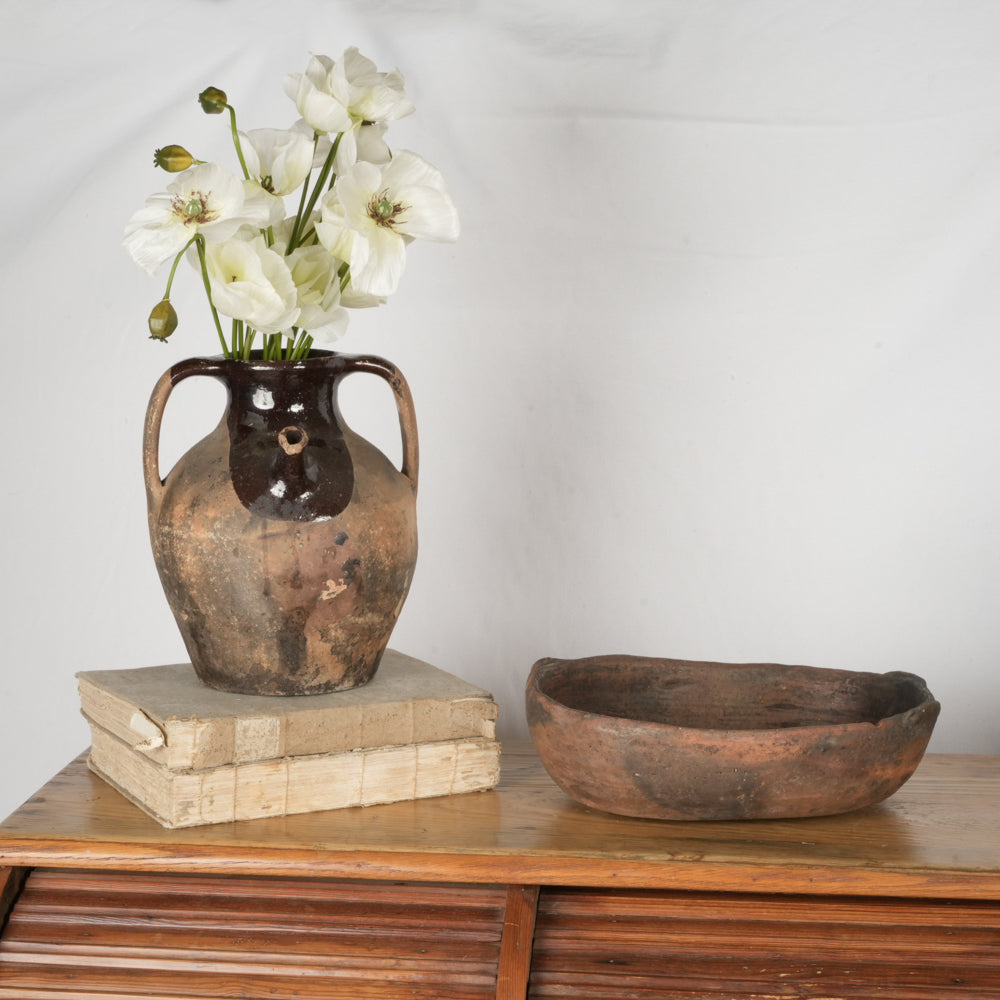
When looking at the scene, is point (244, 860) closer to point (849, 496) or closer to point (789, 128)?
point (849, 496)

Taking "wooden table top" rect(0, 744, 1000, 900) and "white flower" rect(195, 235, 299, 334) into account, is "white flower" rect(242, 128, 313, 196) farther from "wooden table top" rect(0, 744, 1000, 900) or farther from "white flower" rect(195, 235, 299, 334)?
"wooden table top" rect(0, 744, 1000, 900)

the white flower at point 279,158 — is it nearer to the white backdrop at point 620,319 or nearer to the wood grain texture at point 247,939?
the white backdrop at point 620,319

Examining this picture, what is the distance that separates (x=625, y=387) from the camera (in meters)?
1.77

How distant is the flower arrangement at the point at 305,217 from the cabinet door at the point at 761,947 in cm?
62

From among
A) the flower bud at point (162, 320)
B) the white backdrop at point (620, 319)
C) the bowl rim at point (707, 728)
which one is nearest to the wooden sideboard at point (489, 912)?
the bowl rim at point (707, 728)

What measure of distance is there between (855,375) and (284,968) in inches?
40.4

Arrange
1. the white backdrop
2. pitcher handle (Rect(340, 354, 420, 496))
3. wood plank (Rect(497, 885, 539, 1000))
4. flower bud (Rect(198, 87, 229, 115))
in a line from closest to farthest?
wood plank (Rect(497, 885, 539, 1000)), flower bud (Rect(198, 87, 229, 115)), pitcher handle (Rect(340, 354, 420, 496)), the white backdrop

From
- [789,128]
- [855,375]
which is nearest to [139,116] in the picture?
[789,128]

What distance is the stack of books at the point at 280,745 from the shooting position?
124 cm

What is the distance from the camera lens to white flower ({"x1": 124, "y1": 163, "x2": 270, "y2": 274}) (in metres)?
1.21

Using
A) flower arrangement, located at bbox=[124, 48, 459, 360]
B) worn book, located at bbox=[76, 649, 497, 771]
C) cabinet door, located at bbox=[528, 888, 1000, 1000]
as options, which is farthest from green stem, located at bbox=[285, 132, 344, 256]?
cabinet door, located at bbox=[528, 888, 1000, 1000]

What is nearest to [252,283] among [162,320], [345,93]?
[162,320]

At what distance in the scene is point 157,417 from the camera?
1.35 metres

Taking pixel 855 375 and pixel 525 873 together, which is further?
pixel 855 375
